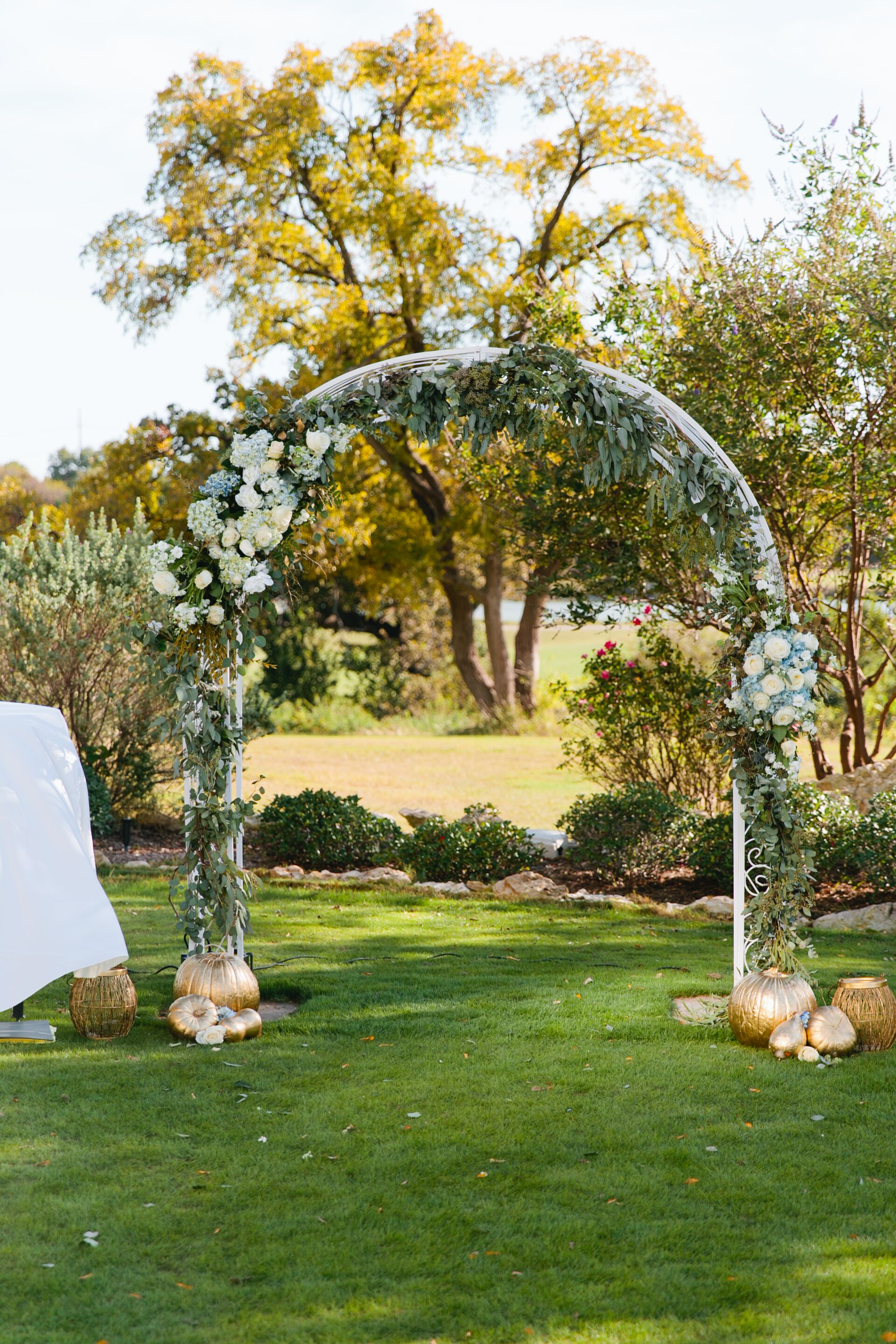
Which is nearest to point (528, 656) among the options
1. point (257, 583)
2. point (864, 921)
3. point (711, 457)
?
point (864, 921)

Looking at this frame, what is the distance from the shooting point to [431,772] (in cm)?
1348

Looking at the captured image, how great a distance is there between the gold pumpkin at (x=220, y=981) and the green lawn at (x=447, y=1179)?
18cm

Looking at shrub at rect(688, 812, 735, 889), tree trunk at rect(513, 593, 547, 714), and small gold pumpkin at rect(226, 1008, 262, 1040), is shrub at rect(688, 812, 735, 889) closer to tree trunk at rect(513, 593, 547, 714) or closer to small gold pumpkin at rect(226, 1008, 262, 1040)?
small gold pumpkin at rect(226, 1008, 262, 1040)

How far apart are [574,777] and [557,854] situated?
5038 millimetres

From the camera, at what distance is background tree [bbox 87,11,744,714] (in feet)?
47.9

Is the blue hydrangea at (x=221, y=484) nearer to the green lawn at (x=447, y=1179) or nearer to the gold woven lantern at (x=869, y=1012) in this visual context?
the green lawn at (x=447, y=1179)

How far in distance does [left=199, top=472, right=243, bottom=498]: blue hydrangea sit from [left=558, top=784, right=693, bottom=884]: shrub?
11.5 feet

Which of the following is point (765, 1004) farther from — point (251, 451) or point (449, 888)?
point (449, 888)

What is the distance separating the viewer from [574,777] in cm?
1320

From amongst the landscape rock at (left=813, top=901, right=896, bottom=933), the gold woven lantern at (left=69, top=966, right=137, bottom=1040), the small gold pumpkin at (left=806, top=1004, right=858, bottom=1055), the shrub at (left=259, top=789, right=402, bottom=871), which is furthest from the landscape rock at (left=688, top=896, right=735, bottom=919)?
the gold woven lantern at (left=69, top=966, right=137, bottom=1040)

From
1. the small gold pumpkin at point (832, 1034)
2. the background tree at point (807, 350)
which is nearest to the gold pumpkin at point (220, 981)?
the small gold pumpkin at point (832, 1034)

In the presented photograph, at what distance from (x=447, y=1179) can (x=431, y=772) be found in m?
10.3

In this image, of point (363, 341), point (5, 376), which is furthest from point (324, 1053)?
point (5, 376)

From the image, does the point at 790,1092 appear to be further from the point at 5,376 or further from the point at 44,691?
the point at 5,376
